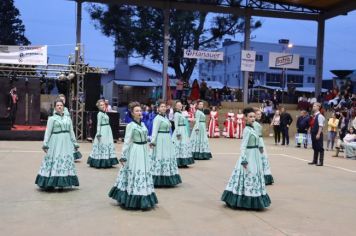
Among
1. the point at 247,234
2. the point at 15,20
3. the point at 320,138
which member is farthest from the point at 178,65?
the point at 247,234

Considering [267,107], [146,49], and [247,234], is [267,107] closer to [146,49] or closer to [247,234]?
[146,49]

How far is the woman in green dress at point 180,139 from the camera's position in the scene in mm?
12248

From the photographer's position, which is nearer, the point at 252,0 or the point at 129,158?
the point at 129,158

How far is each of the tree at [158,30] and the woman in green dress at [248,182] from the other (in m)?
30.3

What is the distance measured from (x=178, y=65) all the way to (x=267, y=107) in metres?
12.1

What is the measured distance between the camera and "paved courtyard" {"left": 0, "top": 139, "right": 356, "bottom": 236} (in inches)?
252

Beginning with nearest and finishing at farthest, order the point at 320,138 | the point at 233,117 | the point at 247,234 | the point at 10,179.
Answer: the point at 247,234 < the point at 10,179 < the point at 320,138 < the point at 233,117

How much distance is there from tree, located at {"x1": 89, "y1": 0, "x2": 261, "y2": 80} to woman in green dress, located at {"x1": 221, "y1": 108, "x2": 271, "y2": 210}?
3033 cm

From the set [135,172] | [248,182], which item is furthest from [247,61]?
[135,172]

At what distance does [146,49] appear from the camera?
38094 mm

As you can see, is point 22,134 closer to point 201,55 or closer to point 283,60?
point 201,55

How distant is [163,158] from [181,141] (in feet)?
9.43

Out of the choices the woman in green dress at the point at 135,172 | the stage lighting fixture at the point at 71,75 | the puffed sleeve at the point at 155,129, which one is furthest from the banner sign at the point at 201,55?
the woman in green dress at the point at 135,172

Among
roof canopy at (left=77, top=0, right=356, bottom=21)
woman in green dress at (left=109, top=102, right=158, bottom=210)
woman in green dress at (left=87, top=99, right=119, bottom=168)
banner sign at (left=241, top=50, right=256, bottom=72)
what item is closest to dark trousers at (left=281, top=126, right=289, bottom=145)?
banner sign at (left=241, top=50, right=256, bottom=72)
